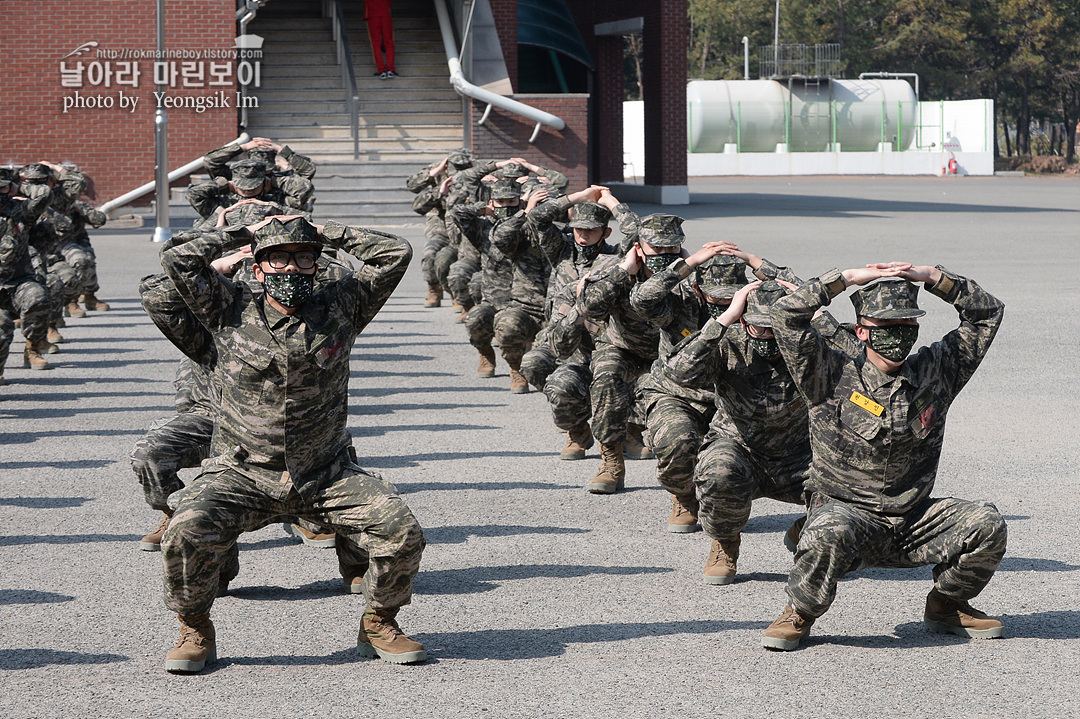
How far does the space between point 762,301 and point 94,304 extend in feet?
45.4

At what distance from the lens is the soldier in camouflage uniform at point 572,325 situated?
10.1m

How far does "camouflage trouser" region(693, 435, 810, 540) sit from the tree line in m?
72.7

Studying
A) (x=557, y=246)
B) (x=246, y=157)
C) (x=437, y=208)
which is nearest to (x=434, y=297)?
(x=437, y=208)

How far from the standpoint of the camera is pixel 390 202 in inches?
1180

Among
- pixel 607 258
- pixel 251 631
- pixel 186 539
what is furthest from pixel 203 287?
pixel 607 258

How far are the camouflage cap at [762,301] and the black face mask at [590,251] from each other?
3.34 metres

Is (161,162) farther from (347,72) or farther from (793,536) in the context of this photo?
(793,536)

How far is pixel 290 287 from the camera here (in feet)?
20.2

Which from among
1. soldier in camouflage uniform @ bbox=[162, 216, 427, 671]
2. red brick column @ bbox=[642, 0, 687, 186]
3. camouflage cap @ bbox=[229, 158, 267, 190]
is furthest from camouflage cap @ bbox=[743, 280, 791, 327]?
red brick column @ bbox=[642, 0, 687, 186]

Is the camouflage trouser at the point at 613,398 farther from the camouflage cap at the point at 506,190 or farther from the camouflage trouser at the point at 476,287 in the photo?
the camouflage trouser at the point at 476,287

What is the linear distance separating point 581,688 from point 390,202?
24995 millimetres

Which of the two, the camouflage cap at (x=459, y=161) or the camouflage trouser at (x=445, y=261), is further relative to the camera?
the camouflage cap at (x=459, y=161)

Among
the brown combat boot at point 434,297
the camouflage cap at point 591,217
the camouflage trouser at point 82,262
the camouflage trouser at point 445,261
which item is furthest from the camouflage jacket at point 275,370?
the brown combat boot at point 434,297

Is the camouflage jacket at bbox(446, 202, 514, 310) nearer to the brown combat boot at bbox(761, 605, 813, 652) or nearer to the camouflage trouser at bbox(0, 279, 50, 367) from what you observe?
the camouflage trouser at bbox(0, 279, 50, 367)
